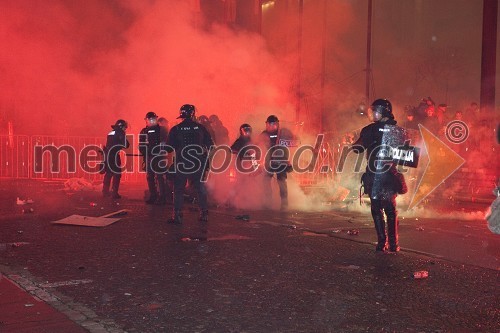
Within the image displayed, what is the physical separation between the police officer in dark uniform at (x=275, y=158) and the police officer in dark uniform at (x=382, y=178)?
426 cm

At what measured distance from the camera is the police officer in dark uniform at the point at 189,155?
8.34 m

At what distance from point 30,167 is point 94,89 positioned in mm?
3499

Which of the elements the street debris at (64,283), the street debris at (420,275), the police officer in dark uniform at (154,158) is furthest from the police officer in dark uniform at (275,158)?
the street debris at (64,283)

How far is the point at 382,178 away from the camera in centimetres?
640

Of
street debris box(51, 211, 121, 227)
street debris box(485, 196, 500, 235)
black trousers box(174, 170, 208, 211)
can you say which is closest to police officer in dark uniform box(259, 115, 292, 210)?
black trousers box(174, 170, 208, 211)

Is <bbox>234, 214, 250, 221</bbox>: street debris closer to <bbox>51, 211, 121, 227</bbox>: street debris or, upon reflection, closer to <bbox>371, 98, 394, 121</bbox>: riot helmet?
<bbox>51, 211, 121, 227</bbox>: street debris

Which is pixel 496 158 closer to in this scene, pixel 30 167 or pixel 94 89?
pixel 94 89

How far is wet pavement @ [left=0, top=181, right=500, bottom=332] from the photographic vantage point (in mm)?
3820

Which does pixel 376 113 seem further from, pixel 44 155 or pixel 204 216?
pixel 44 155

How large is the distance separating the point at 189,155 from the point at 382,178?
3.21 m

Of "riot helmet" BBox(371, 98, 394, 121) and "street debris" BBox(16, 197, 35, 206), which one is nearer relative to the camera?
"riot helmet" BBox(371, 98, 394, 121)

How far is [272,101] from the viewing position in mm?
15922

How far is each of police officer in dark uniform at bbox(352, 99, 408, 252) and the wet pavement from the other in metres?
0.29

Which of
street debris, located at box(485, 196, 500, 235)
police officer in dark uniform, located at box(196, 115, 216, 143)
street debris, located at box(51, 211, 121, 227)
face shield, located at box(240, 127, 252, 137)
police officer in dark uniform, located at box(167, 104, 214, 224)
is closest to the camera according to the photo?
street debris, located at box(485, 196, 500, 235)
